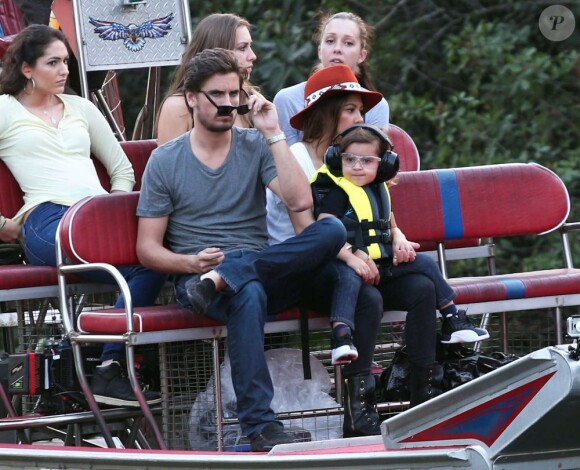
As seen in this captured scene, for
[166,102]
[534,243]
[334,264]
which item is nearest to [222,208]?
[334,264]

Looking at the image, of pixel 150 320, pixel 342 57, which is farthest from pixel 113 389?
pixel 342 57

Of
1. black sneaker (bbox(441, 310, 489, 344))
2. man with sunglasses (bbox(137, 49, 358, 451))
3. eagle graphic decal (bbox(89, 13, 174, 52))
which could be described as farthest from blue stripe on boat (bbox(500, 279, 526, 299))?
eagle graphic decal (bbox(89, 13, 174, 52))

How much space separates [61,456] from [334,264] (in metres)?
1.09

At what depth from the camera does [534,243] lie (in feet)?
31.4

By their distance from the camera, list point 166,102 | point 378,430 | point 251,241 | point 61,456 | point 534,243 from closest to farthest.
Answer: point 61,456, point 378,430, point 251,241, point 166,102, point 534,243

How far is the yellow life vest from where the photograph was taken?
4.81m

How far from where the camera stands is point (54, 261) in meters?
5.30

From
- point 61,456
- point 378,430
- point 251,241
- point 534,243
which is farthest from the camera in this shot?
point 534,243

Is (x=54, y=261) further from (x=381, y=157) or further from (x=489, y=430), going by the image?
(x=489, y=430)

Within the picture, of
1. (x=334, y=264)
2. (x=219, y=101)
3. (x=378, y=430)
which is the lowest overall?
(x=378, y=430)

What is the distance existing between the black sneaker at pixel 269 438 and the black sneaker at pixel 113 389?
0.61 meters

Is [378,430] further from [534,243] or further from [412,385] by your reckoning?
[534,243]

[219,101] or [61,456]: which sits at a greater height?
[219,101]

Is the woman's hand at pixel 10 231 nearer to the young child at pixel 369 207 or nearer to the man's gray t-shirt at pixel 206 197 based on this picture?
the man's gray t-shirt at pixel 206 197
